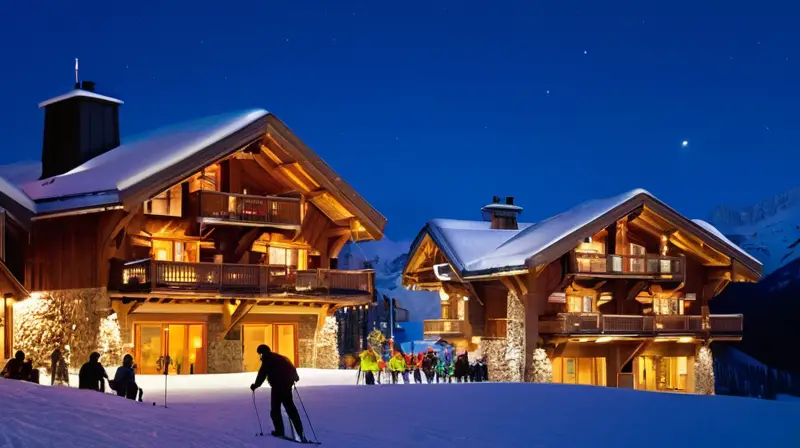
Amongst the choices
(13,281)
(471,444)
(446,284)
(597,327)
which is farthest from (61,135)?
(471,444)

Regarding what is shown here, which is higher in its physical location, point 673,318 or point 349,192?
point 349,192

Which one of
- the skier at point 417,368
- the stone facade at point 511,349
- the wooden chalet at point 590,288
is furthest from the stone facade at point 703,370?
the skier at point 417,368

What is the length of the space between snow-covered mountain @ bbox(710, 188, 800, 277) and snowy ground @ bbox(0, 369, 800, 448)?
219 feet

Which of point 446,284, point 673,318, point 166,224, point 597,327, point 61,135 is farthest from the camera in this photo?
point 446,284

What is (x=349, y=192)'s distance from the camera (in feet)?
123

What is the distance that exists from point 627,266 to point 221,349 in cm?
1708

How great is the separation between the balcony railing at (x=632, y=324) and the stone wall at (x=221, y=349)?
40.4 feet

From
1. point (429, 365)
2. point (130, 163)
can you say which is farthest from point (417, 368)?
point (130, 163)

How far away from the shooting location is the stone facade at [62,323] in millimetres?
33125

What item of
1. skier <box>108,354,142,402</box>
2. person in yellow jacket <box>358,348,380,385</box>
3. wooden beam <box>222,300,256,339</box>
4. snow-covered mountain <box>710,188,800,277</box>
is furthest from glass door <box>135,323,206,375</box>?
snow-covered mountain <box>710,188,800,277</box>

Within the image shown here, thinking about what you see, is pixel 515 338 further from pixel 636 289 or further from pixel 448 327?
pixel 636 289

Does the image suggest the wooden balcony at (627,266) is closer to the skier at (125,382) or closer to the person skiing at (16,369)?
the skier at (125,382)

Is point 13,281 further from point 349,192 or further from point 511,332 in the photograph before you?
point 511,332

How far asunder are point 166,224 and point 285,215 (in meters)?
4.06
